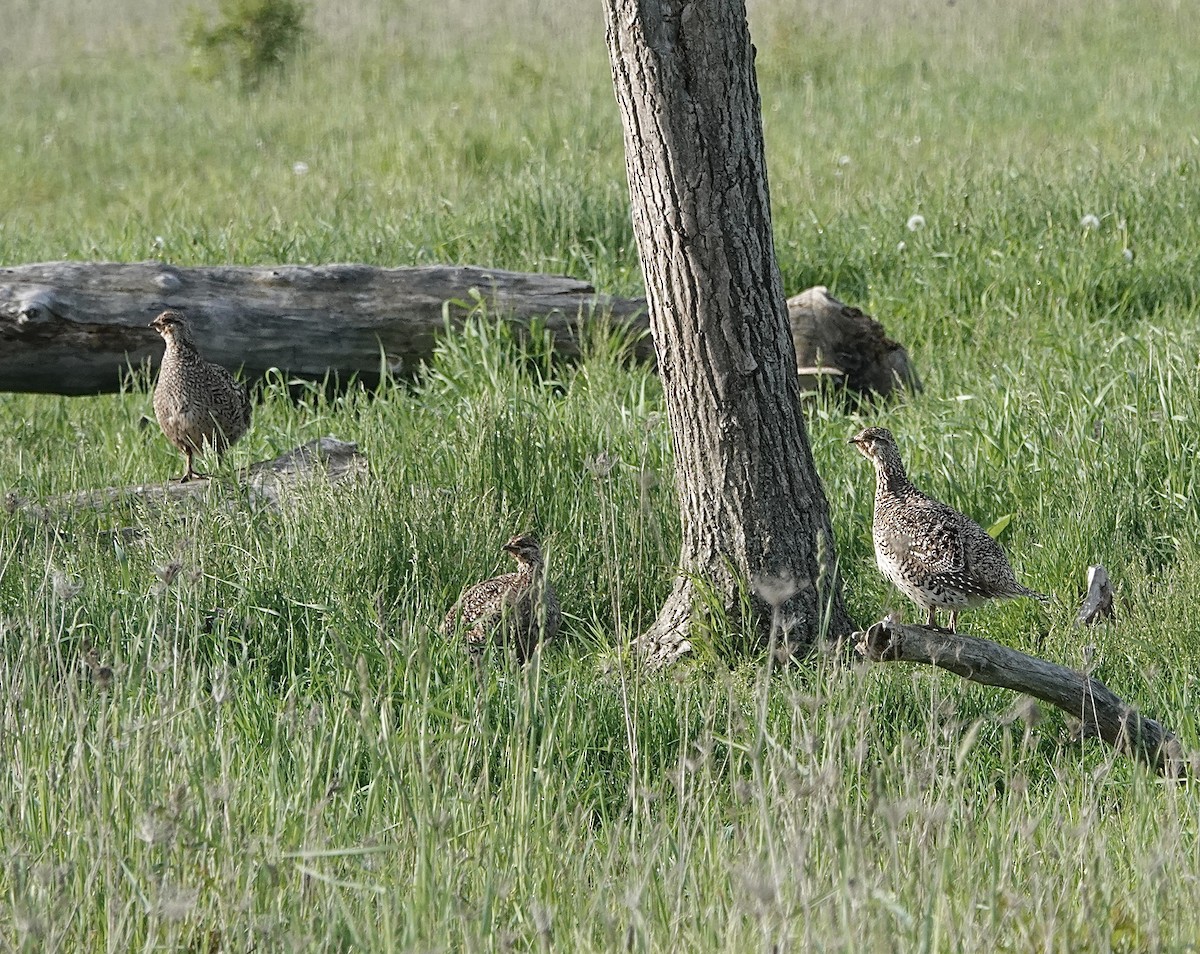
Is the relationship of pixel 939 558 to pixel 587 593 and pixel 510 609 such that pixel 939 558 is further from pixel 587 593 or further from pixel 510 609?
pixel 510 609

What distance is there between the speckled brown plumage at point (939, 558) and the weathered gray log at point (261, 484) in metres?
2.06

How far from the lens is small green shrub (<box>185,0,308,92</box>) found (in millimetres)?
18141

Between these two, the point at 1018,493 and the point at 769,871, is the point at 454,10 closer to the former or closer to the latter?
the point at 1018,493

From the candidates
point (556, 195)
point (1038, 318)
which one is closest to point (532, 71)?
point (556, 195)

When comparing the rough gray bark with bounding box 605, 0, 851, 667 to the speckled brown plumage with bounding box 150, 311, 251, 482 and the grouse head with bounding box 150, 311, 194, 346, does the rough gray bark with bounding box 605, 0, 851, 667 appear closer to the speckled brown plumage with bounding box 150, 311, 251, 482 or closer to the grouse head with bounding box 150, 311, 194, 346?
the speckled brown plumage with bounding box 150, 311, 251, 482

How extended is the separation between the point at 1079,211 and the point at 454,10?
18.0 m

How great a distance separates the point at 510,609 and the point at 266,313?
3208 millimetres

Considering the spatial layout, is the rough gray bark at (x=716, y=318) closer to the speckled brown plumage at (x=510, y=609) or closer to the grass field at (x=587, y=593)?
the grass field at (x=587, y=593)

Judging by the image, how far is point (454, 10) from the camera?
2538cm

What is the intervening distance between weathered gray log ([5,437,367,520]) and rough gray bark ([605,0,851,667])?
154cm

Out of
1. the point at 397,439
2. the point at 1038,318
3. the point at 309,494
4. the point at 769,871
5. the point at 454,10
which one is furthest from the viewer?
the point at 454,10

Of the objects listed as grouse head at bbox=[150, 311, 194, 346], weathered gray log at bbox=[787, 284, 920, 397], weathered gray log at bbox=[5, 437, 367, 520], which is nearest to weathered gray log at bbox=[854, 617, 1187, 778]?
weathered gray log at bbox=[5, 437, 367, 520]

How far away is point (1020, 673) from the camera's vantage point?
3852mm

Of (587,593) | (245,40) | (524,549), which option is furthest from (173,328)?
(245,40)
